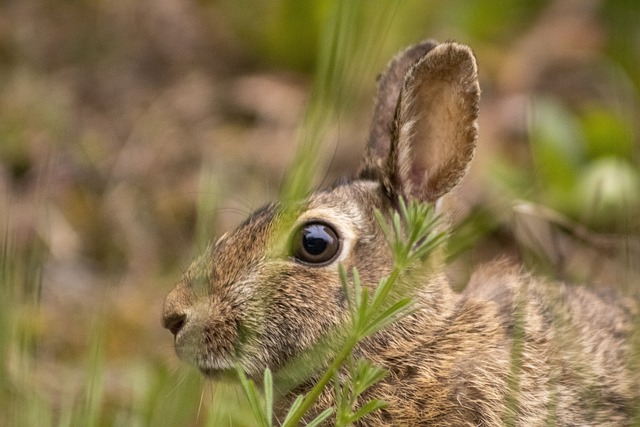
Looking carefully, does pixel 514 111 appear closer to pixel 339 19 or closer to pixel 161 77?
pixel 161 77

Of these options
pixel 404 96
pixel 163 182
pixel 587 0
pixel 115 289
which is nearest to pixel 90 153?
pixel 163 182

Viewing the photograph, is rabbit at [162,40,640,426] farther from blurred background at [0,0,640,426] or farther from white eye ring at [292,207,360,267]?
blurred background at [0,0,640,426]

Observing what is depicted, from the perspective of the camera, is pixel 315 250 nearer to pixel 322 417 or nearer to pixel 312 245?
pixel 312 245

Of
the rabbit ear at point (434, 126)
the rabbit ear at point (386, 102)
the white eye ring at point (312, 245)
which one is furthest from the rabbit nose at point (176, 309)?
the rabbit ear at point (386, 102)

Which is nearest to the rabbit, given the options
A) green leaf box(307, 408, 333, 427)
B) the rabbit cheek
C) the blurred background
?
the rabbit cheek

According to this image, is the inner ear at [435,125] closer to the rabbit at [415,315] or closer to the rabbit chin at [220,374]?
the rabbit at [415,315]

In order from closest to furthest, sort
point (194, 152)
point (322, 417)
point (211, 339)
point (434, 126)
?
point (322, 417)
point (211, 339)
point (434, 126)
point (194, 152)

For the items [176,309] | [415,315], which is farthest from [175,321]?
[415,315]
